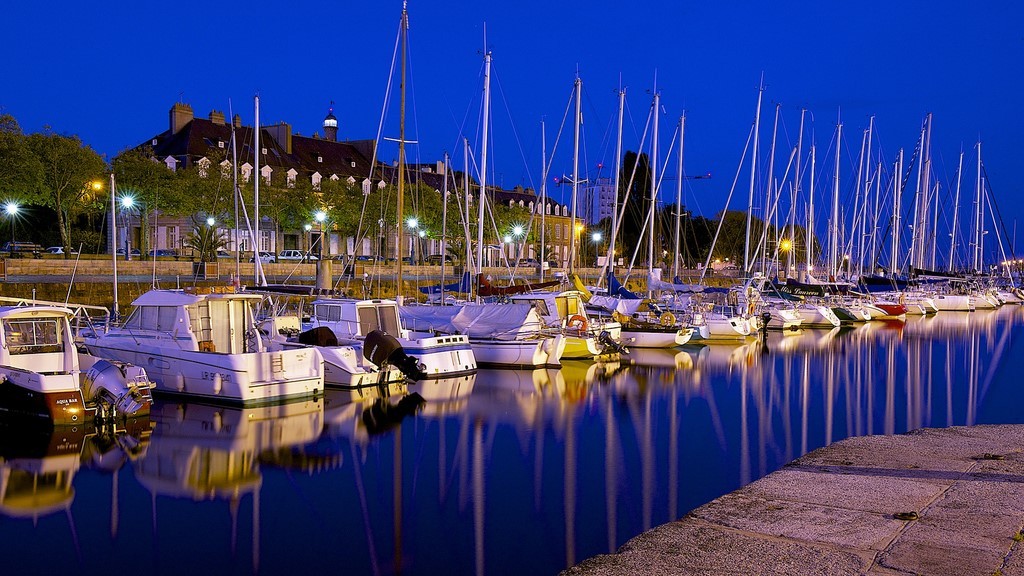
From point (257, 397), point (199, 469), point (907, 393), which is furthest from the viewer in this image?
point (907, 393)

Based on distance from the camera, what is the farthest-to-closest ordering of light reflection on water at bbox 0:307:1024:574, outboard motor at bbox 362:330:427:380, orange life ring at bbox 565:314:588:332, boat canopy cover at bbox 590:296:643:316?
boat canopy cover at bbox 590:296:643:316, orange life ring at bbox 565:314:588:332, outboard motor at bbox 362:330:427:380, light reflection on water at bbox 0:307:1024:574

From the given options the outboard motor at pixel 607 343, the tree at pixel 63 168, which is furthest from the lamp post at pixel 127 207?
the outboard motor at pixel 607 343

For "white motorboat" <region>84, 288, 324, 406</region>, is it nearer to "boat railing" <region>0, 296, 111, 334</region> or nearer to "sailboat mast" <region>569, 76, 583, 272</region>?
"boat railing" <region>0, 296, 111, 334</region>

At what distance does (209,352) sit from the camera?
22.9 metres

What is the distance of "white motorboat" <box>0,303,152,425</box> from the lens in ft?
61.6

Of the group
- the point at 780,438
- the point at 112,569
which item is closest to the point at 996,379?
the point at 780,438

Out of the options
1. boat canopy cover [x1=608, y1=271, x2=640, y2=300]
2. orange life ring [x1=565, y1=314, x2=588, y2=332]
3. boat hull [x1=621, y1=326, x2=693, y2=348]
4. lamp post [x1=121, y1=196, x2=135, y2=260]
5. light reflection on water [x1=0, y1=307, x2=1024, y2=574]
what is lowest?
light reflection on water [x1=0, y1=307, x2=1024, y2=574]

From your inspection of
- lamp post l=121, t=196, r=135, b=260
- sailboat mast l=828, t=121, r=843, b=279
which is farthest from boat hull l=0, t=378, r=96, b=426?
sailboat mast l=828, t=121, r=843, b=279

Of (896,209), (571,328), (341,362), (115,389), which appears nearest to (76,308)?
(341,362)

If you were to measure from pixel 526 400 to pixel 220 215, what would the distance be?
4192cm

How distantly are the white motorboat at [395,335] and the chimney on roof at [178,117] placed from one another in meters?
55.3

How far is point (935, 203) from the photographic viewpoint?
8588cm

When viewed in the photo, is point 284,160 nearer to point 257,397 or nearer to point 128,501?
point 257,397

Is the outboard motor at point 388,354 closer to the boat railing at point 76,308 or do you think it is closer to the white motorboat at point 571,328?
the boat railing at point 76,308
